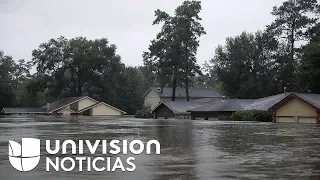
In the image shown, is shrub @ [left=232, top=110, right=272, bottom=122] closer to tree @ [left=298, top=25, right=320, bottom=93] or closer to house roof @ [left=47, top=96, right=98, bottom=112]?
tree @ [left=298, top=25, right=320, bottom=93]

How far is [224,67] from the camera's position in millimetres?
86312

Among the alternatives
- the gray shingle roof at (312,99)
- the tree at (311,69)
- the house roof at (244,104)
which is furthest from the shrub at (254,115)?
the tree at (311,69)

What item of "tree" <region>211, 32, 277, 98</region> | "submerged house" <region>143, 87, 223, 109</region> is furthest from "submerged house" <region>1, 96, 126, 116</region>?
"tree" <region>211, 32, 277, 98</region>

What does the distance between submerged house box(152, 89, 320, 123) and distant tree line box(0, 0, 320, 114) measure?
6.47m

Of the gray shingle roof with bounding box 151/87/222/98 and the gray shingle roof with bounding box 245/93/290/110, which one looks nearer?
the gray shingle roof with bounding box 245/93/290/110

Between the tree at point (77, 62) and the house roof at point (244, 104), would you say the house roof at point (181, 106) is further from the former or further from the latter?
the tree at point (77, 62)

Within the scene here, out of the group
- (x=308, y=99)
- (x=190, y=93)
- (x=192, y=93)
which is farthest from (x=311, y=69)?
(x=192, y=93)

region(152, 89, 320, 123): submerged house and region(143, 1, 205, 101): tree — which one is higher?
region(143, 1, 205, 101): tree

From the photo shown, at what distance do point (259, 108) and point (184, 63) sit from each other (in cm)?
2645

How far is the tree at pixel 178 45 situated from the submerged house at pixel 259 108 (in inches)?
290

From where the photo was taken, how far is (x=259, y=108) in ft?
211

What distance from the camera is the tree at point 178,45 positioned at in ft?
284

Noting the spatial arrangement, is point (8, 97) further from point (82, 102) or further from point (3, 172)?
point (3, 172)

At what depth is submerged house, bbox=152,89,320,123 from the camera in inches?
2125
